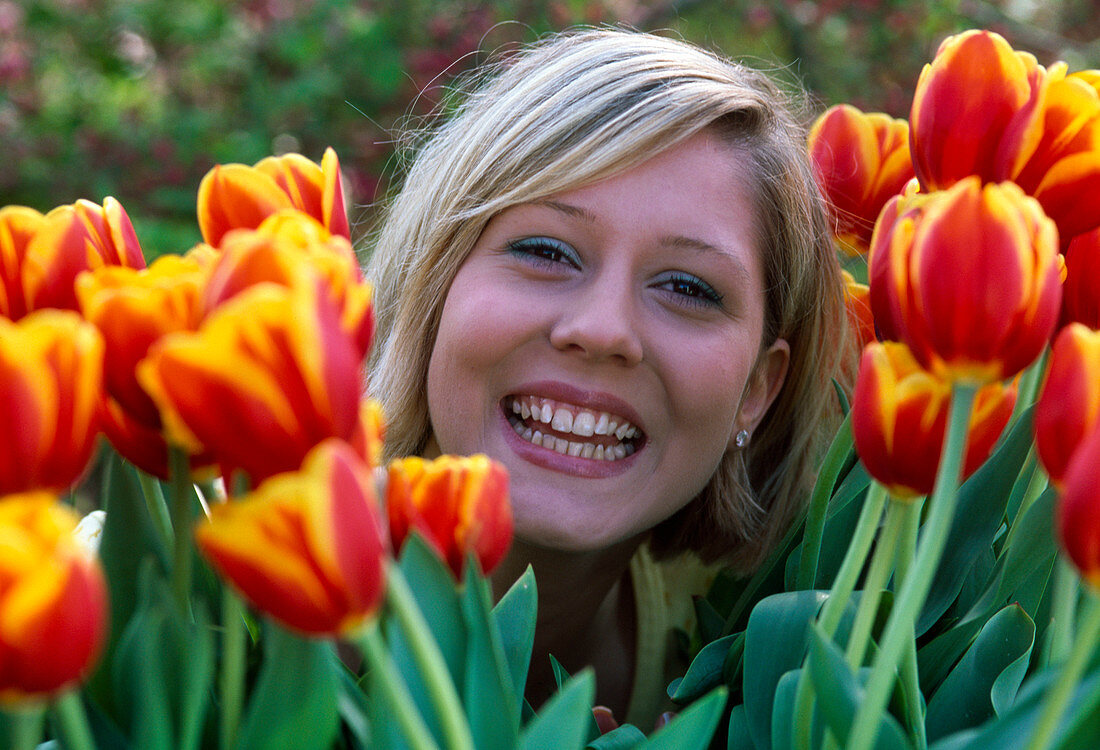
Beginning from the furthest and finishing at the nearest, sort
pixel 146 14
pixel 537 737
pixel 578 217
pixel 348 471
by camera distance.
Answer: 1. pixel 146 14
2. pixel 578 217
3. pixel 537 737
4. pixel 348 471

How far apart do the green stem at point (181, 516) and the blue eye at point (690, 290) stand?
0.71m

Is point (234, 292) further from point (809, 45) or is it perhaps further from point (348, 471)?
point (809, 45)

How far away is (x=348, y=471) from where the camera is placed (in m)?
0.37

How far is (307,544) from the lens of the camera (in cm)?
36

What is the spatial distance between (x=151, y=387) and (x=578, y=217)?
2.56ft

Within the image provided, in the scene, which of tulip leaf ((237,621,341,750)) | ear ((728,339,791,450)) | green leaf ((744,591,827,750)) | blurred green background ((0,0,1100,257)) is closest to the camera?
tulip leaf ((237,621,341,750))

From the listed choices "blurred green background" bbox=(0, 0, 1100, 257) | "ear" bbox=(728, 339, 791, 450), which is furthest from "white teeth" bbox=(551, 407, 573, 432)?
"blurred green background" bbox=(0, 0, 1100, 257)

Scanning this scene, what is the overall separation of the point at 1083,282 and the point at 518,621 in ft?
1.27

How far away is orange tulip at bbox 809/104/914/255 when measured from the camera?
987 mm

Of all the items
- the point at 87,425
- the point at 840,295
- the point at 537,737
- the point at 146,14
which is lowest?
the point at 146,14

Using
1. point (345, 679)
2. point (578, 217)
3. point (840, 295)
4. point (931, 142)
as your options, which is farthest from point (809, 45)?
point (345, 679)

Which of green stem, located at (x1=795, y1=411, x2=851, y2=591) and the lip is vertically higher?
green stem, located at (x1=795, y1=411, x2=851, y2=591)

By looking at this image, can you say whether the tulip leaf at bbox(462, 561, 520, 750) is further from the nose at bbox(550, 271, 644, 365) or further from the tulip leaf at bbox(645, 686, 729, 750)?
the nose at bbox(550, 271, 644, 365)

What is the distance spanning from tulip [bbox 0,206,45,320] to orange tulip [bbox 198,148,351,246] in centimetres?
10
